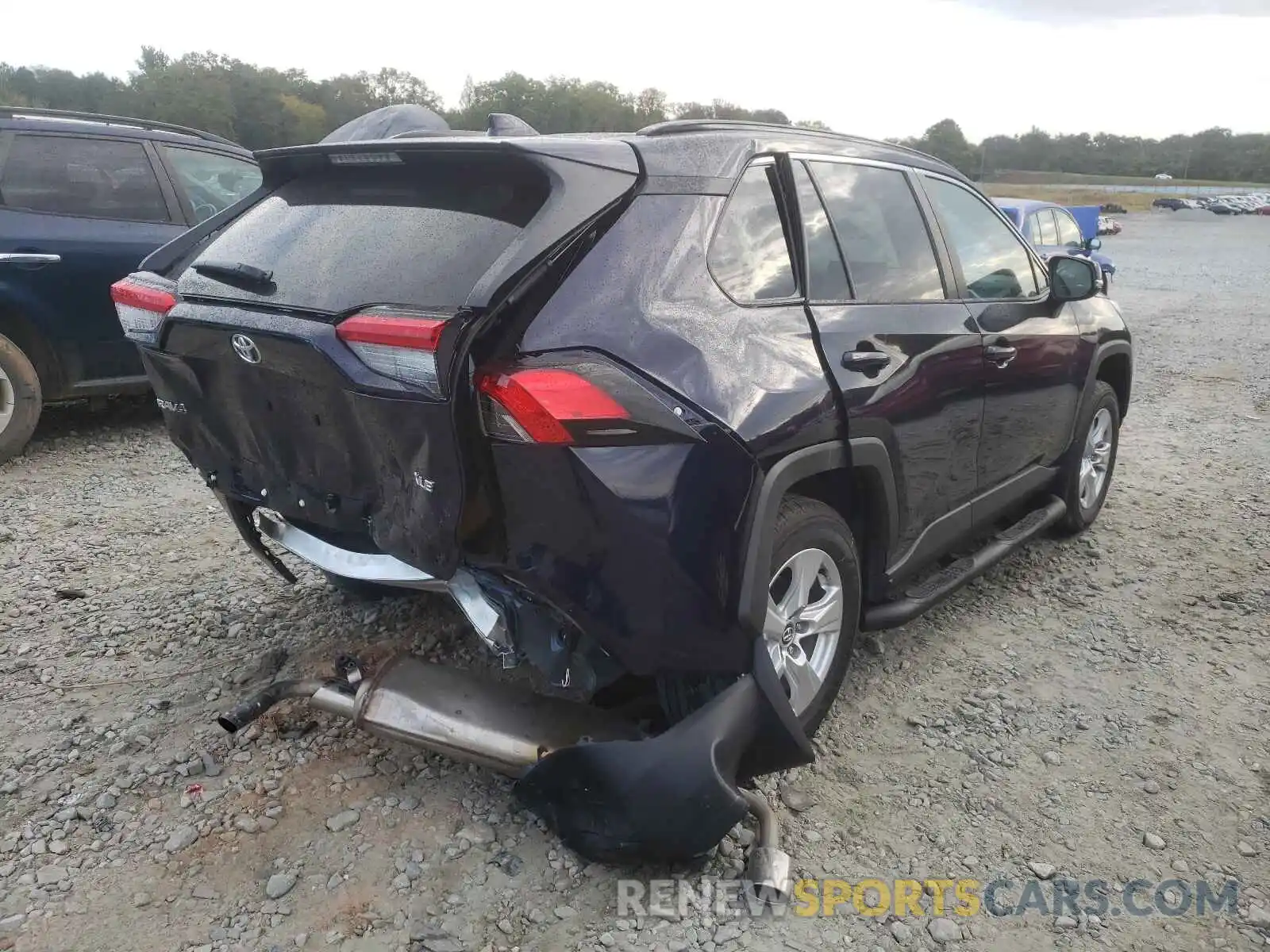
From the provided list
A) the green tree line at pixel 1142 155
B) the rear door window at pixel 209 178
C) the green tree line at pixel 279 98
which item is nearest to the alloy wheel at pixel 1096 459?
the rear door window at pixel 209 178

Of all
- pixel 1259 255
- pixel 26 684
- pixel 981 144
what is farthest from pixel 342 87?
pixel 981 144

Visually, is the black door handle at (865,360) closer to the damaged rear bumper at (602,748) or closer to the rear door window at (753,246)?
the rear door window at (753,246)

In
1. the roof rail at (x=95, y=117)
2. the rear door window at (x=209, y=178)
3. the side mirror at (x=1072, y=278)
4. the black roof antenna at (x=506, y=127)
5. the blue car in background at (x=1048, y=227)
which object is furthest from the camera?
the blue car in background at (x=1048, y=227)

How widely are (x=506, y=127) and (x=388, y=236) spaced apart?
712mm

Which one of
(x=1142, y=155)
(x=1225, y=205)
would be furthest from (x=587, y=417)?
(x=1142, y=155)

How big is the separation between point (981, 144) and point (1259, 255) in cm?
7870

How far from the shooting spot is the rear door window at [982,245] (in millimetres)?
3566

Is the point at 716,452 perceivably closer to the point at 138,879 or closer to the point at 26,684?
the point at 138,879

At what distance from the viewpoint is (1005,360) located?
11.7 feet

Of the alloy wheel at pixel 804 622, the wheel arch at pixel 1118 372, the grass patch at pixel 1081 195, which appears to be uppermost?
the wheel arch at pixel 1118 372

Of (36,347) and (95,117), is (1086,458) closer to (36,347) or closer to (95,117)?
(36,347)

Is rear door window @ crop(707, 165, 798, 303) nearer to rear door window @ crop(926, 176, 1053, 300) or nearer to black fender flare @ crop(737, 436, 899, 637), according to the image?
black fender flare @ crop(737, 436, 899, 637)

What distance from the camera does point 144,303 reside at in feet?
9.34

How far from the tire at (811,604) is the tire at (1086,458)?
196 cm
